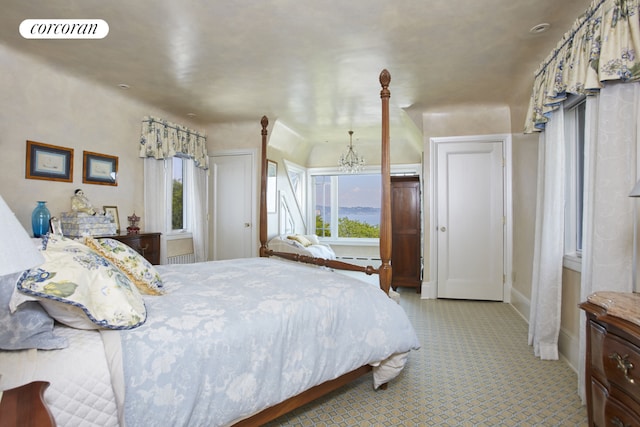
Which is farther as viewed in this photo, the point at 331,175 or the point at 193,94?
the point at 331,175

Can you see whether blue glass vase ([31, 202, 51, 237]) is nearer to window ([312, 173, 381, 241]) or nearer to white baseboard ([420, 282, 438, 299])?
white baseboard ([420, 282, 438, 299])

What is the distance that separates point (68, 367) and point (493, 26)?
3.12 meters

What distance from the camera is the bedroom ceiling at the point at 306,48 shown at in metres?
2.34

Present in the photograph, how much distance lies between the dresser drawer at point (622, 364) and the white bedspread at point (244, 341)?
966 mm

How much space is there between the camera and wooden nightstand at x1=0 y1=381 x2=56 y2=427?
29.2 inches

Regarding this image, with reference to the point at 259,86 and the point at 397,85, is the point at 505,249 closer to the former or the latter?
the point at 397,85

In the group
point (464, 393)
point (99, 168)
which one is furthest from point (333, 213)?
point (464, 393)

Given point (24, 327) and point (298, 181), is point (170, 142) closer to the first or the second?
point (298, 181)

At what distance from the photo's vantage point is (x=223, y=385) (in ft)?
4.42

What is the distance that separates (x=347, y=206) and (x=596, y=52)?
566 cm

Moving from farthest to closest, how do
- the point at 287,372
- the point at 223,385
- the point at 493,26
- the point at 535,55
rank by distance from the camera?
the point at 535,55 < the point at 493,26 < the point at 287,372 < the point at 223,385

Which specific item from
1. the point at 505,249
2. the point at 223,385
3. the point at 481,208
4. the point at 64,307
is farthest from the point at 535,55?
the point at 64,307

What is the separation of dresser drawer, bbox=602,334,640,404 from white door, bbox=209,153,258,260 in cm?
441

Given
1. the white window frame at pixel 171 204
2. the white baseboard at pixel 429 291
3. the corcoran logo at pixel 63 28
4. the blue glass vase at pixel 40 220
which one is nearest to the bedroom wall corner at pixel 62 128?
the blue glass vase at pixel 40 220
